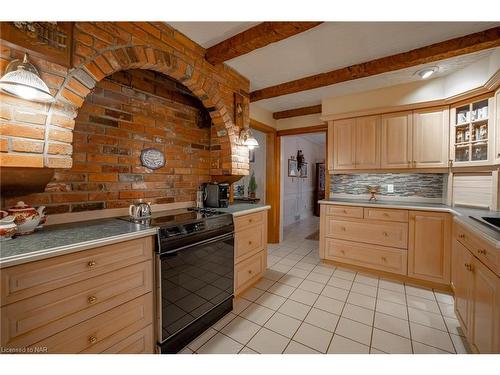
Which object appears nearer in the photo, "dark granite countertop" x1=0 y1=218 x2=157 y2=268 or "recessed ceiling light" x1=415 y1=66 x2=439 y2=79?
"dark granite countertop" x1=0 y1=218 x2=157 y2=268

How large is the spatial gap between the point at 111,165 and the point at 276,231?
301 centimetres

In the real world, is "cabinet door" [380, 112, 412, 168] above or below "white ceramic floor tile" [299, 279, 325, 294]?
above

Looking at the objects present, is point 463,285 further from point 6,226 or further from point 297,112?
point 297,112

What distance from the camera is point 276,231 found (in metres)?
4.01

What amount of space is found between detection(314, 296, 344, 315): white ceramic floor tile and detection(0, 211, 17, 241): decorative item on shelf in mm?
2284

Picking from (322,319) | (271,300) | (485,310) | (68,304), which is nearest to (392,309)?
(322,319)

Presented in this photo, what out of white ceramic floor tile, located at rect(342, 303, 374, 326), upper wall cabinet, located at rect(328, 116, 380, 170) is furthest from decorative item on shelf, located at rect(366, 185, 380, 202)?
white ceramic floor tile, located at rect(342, 303, 374, 326)

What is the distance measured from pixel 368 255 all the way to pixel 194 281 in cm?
223

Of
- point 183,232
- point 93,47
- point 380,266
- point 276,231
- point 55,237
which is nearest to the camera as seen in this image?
point 55,237

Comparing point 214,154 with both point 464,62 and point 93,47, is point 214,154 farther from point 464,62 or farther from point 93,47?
point 464,62

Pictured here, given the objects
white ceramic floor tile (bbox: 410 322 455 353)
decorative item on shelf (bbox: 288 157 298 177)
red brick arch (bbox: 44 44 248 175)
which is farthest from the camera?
decorative item on shelf (bbox: 288 157 298 177)

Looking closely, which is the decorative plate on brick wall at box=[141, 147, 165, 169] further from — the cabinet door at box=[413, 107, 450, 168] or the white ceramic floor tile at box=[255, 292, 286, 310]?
the cabinet door at box=[413, 107, 450, 168]

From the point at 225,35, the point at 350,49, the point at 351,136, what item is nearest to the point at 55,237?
the point at 225,35

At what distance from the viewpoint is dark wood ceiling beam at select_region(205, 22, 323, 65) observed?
5.04 ft
